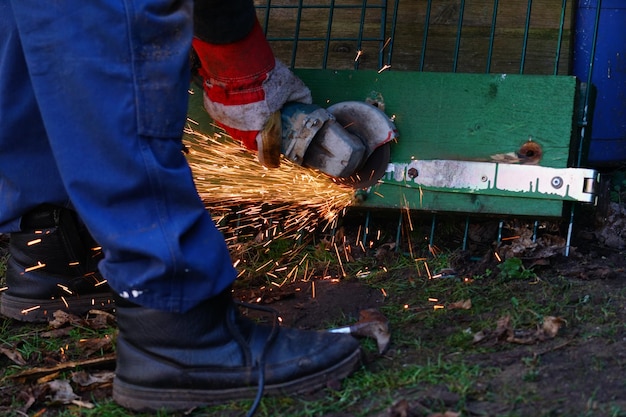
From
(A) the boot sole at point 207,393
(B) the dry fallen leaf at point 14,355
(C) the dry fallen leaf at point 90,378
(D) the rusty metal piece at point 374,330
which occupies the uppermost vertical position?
(D) the rusty metal piece at point 374,330

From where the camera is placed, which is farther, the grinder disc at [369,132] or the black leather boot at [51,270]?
the grinder disc at [369,132]

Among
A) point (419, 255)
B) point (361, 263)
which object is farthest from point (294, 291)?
point (419, 255)

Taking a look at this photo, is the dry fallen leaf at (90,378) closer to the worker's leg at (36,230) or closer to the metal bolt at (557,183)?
the worker's leg at (36,230)

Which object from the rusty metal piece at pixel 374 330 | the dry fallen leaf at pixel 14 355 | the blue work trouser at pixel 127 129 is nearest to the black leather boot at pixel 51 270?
the dry fallen leaf at pixel 14 355

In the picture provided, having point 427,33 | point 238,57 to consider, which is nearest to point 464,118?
point 427,33

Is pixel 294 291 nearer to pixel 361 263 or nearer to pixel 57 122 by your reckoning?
pixel 361 263

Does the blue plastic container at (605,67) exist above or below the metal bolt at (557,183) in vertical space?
above

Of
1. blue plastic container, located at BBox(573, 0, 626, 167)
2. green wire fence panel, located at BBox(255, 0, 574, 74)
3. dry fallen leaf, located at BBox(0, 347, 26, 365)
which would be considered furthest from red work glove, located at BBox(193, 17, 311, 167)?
blue plastic container, located at BBox(573, 0, 626, 167)

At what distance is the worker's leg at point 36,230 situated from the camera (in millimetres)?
2291

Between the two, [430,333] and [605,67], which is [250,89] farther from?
[605,67]

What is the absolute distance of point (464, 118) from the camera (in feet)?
9.53

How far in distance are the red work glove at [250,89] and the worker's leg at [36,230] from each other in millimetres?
593

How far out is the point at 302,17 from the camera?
12.3ft

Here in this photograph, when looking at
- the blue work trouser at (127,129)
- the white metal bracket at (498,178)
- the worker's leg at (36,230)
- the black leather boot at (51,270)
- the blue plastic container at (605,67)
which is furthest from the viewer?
the blue plastic container at (605,67)
